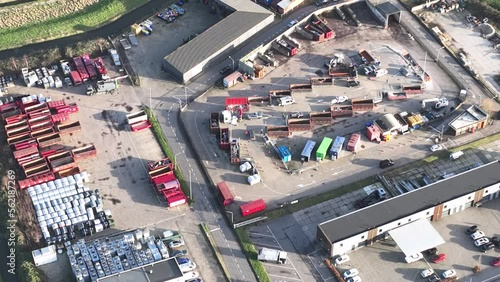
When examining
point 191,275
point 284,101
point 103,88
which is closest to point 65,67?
point 103,88

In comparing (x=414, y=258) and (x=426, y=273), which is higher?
(x=414, y=258)

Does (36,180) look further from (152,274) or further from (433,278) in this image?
(433,278)

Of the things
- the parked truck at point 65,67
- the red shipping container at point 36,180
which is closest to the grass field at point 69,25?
the parked truck at point 65,67

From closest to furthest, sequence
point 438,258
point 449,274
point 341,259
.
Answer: point 449,274, point 438,258, point 341,259

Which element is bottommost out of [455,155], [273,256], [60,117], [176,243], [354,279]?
[354,279]

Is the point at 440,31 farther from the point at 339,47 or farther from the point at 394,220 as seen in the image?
the point at 394,220
